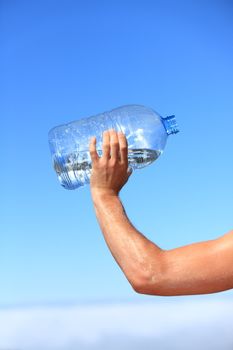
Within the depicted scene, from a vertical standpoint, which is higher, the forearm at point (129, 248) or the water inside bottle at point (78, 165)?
the water inside bottle at point (78, 165)

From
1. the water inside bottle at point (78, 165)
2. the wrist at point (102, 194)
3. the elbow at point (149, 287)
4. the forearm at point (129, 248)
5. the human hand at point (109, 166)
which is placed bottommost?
the elbow at point (149, 287)

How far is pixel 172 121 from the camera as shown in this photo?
3.42 m

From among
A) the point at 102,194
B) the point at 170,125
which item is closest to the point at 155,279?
the point at 102,194

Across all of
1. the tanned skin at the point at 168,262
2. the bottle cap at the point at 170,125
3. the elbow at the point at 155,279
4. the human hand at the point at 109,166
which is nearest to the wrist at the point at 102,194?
the human hand at the point at 109,166

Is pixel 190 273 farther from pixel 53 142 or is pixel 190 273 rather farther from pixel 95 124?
pixel 95 124

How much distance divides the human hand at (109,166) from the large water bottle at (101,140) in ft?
4.48

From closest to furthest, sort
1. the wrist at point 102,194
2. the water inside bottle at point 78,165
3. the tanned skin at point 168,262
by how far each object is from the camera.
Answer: the tanned skin at point 168,262 < the wrist at point 102,194 < the water inside bottle at point 78,165

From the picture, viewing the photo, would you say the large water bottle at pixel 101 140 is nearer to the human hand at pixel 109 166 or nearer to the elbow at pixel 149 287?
the human hand at pixel 109 166

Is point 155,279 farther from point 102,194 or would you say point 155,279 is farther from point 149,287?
point 102,194

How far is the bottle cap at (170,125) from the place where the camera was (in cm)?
339

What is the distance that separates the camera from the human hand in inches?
80.6

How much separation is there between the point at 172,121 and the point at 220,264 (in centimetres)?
186

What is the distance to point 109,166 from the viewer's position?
81.3 inches

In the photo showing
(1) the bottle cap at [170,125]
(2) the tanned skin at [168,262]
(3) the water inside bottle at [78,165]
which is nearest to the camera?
(2) the tanned skin at [168,262]
